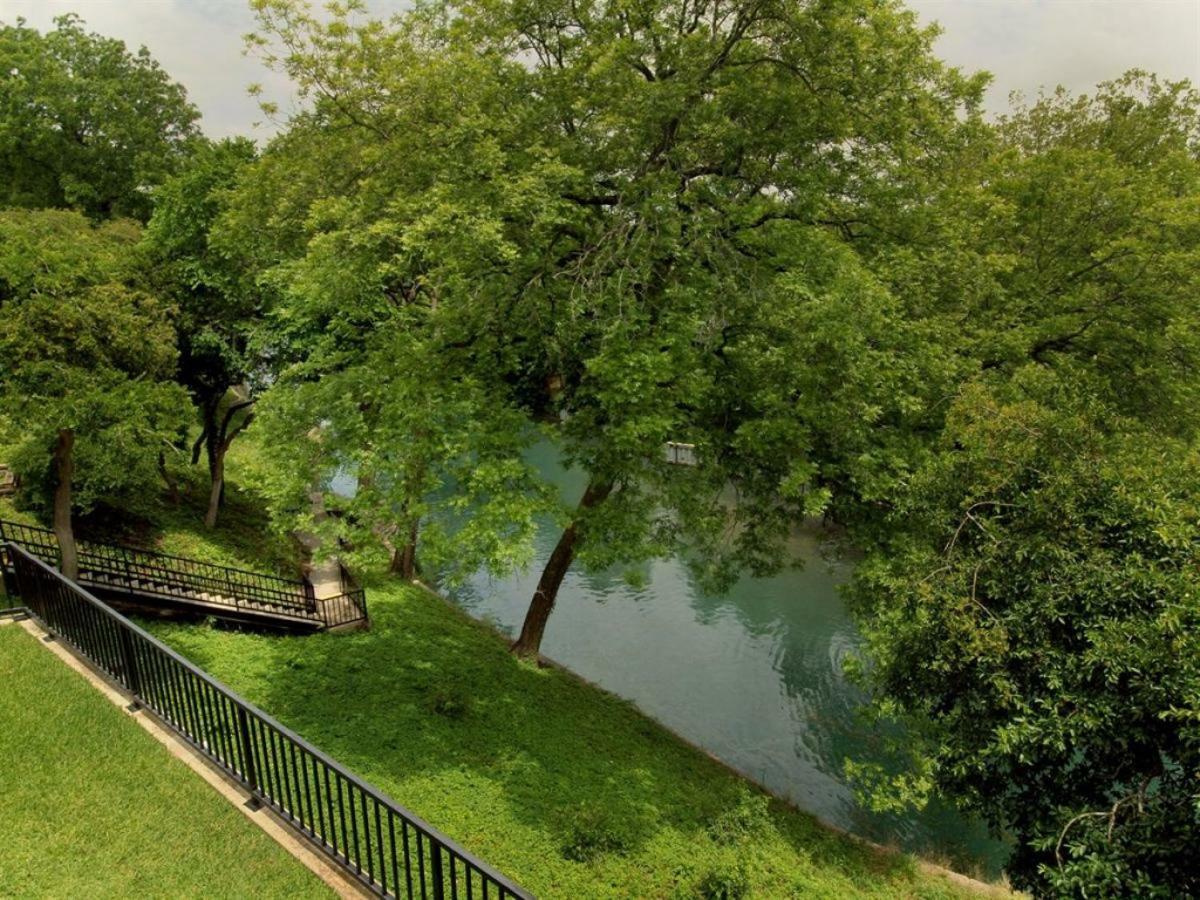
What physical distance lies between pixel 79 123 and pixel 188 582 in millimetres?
28590

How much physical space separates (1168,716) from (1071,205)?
10995 mm

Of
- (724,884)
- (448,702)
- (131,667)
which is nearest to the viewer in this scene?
(131,667)

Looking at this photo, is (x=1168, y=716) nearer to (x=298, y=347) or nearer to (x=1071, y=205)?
(x=1071, y=205)

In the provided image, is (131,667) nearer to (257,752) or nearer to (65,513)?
(257,752)

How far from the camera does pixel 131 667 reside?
728cm

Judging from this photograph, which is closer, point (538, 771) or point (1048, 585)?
point (1048, 585)

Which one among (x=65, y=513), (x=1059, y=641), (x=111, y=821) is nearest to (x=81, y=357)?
(x=65, y=513)

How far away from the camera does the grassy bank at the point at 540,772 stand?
859cm

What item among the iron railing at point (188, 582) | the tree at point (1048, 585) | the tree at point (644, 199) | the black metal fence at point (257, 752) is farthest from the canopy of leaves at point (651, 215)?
the iron railing at point (188, 582)

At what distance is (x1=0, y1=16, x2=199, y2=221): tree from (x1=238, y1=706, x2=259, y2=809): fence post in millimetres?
32054

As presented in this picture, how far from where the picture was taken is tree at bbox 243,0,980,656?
30.3 ft

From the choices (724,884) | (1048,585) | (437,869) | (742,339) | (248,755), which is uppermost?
(742,339)

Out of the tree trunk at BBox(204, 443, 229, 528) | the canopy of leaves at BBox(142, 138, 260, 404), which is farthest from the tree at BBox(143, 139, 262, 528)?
the tree trunk at BBox(204, 443, 229, 528)

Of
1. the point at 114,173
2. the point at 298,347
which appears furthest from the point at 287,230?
the point at 114,173
